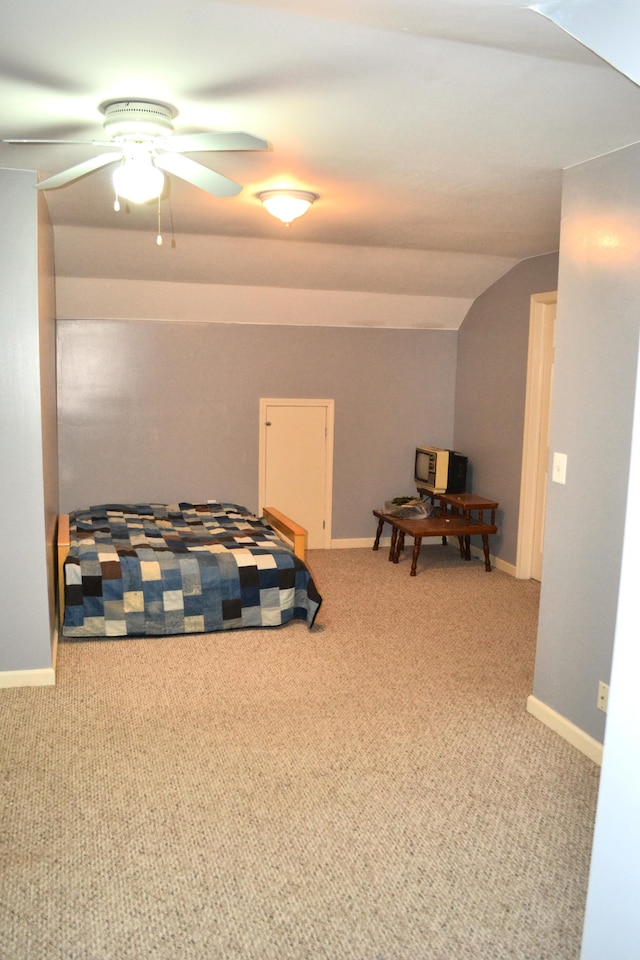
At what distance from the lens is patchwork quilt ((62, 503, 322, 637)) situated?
169 inches

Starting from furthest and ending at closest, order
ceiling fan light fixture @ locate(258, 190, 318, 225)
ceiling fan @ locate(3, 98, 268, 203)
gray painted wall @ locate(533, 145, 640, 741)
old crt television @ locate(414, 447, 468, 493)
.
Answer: old crt television @ locate(414, 447, 468, 493) → ceiling fan light fixture @ locate(258, 190, 318, 225) → gray painted wall @ locate(533, 145, 640, 741) → ceiling fan @ locate(3, 98, 268, 203)

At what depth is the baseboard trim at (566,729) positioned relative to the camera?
3.16 metres

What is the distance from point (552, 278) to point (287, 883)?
13.6 feet

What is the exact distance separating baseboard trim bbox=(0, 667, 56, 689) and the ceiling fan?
222cm

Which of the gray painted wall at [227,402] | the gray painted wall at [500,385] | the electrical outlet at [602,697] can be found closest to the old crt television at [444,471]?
the gray painted wall at [500,385]

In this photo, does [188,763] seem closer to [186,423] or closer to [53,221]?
[53,221]

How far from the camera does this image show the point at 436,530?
571 cm

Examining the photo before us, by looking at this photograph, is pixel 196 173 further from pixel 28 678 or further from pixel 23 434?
pixel 28 678

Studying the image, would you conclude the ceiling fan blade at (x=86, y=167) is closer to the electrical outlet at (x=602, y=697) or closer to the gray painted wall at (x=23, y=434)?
the gray painted wall at (x=23, y=434)

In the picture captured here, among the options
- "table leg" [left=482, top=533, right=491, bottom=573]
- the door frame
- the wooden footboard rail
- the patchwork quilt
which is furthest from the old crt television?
the patchwork quilt

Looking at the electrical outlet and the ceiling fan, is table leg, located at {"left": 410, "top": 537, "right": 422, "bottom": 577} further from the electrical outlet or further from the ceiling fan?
the ceiling fan

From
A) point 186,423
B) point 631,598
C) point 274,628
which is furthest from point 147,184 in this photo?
point 186,423

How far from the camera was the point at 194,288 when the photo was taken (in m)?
5.76

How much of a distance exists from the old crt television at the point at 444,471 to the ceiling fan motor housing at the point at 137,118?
4.01 meters
